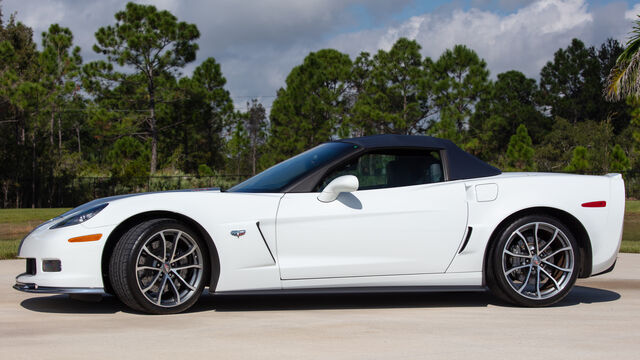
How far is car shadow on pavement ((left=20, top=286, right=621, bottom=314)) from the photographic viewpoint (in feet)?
18.2

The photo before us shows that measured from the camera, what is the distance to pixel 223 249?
5121 mm

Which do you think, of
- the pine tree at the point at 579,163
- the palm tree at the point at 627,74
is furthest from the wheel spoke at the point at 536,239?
the pine tree at the point at 579,163

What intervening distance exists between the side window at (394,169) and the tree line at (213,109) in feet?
103

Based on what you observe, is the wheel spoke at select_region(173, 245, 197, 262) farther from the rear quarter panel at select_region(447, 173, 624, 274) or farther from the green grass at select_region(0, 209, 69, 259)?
the green grass at select_region(0, 209, 69, 259)

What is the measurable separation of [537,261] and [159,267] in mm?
3007

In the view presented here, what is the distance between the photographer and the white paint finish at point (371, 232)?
5176 mm

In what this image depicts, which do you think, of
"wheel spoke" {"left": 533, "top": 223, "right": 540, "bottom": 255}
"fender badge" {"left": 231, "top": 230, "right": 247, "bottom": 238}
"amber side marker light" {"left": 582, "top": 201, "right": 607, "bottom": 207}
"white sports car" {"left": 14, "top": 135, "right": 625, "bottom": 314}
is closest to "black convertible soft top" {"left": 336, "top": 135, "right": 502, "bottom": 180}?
"white sports car" {"left": 14, "top": 135, "right": 625, "bottom": 314}

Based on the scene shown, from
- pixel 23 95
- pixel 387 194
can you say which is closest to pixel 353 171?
pixel 387 194

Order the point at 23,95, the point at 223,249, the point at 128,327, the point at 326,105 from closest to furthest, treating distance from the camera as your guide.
Answer: the point at 128,327 → the point at 223,249 → the point at 23,95 → the point at 326,105

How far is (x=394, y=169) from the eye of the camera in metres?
5.63

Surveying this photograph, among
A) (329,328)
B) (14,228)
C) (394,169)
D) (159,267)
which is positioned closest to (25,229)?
(14,228)

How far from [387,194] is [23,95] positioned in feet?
111

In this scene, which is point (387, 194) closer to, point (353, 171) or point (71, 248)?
point (353, 171)

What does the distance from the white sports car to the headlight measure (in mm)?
11
